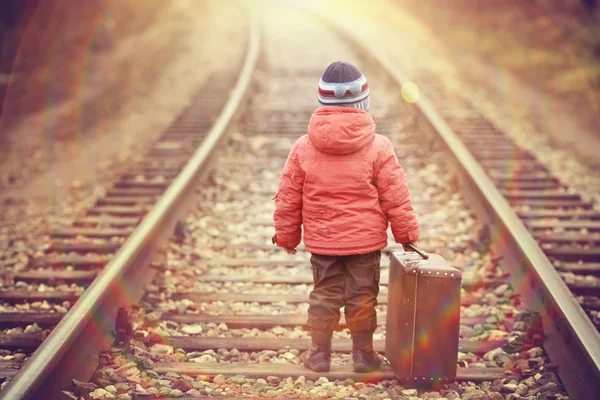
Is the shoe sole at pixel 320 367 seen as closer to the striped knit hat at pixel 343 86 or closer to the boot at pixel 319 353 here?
the boot at pixel 319 353

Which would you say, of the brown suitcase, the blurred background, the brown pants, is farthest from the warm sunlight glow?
the brown suitcase

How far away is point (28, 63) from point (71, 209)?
8.20m

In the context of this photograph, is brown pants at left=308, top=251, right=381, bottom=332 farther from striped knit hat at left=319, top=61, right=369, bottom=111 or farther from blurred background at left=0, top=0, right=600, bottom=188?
blurred background at left=0, top=0, right=600, bottom=188

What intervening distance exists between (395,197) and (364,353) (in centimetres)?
78

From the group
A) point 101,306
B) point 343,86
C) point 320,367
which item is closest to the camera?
point 343,86

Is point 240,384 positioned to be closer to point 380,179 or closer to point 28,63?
point 380,179

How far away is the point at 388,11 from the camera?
23.4 metres

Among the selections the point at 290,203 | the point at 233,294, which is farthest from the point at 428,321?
the point at 233,294

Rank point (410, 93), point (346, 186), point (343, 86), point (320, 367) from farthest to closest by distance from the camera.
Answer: point (410, 93) < point (320, 367) < point (346, 186) < point (343, 86)

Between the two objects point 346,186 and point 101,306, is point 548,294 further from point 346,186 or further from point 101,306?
point 101,306

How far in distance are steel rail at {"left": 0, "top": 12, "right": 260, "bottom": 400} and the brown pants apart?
1.05m

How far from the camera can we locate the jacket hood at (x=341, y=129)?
2.97 metres

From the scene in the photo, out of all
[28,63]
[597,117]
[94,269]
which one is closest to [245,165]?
[94,269]

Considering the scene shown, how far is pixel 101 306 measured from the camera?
3414 mm
